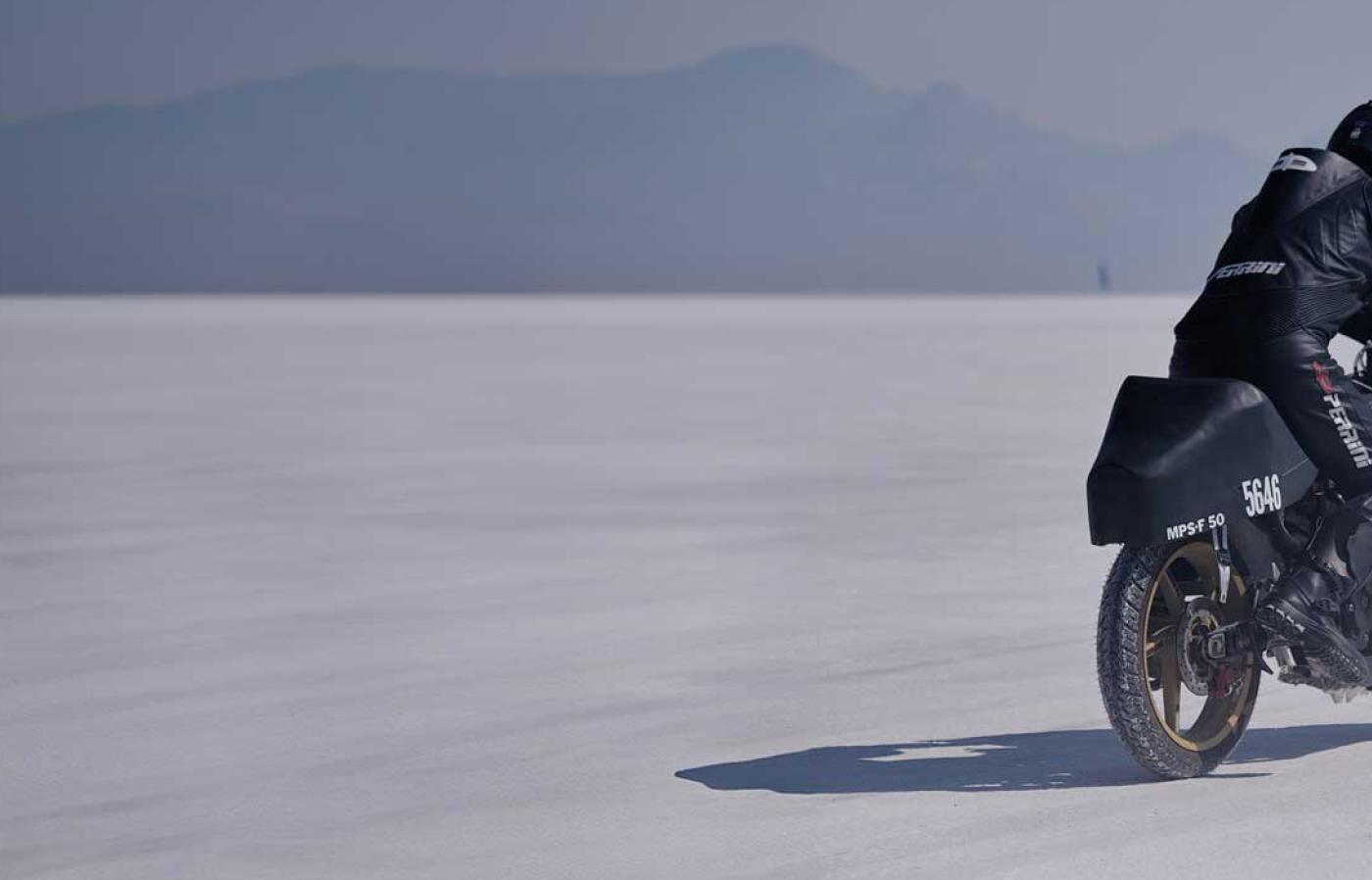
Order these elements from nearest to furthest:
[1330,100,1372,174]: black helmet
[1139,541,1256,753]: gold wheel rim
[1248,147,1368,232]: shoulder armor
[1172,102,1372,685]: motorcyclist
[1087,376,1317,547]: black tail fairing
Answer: [1087,376,1317,547]: black tail fairing → [1139,541,1256,753]: gold wheel rim → [1172,102,1372,685]: motorcyclist → [1248,147,1368,232]: shoulder armor → [1330,100,1372,174]: black helmet

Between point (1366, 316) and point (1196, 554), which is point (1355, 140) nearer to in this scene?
point (1366, 316)

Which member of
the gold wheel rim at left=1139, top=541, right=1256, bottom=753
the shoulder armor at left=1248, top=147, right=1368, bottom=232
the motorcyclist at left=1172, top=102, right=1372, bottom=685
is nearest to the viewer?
the gold wheel rim at left=1139, top=541, right=1256, bottom=753

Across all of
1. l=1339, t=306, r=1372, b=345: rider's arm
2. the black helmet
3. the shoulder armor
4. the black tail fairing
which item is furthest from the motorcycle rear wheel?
the black helmet

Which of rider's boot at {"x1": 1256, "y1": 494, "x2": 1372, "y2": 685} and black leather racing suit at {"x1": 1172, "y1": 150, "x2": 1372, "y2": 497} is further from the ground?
black leather racing suit at {"x1": 1172, "y1": 150, "x2": 1372, "y2": 497}

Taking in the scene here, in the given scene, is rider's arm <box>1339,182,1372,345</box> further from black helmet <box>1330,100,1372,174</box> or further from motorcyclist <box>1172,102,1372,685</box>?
black helmet <box>1330,100,1372,174</box>

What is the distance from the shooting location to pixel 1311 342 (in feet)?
23.0

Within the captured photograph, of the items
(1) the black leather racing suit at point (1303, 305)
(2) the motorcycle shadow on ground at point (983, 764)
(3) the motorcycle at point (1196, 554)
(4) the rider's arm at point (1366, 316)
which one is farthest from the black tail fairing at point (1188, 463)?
(2) the motorcycle shadow on ground at point (983, 764)

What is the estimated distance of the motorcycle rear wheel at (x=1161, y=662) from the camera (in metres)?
6.71

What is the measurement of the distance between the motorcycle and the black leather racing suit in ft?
0.34

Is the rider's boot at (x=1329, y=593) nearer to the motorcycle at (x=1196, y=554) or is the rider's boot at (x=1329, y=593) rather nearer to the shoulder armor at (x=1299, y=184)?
the motorcycle at (x=1196, y=554)

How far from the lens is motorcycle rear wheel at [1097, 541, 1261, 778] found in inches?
264

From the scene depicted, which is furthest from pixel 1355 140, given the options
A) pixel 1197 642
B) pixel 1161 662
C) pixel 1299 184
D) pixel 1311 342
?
pixel 1161 662

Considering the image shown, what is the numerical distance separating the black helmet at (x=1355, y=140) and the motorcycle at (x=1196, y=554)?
84 cm

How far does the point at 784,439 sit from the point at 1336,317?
14.5 metres
